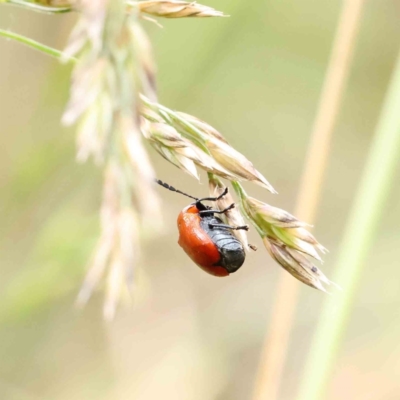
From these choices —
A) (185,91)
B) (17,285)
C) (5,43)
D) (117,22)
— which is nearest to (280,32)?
(185,91)

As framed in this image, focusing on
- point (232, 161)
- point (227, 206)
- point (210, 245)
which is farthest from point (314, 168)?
point (232, 161)

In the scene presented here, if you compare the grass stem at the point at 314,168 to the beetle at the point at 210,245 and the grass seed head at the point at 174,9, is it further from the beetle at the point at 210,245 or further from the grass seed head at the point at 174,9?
the grass seed head at the point at 174,9

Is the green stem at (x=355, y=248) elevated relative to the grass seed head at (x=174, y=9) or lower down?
lower down

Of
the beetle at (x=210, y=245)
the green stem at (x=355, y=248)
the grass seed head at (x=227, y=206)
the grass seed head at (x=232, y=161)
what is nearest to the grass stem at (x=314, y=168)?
the beetle at (x=210, y=245)

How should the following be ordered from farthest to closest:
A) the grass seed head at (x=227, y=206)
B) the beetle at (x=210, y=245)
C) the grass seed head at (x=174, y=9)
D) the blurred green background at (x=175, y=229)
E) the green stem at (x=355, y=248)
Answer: the blurred green background at (x=175, y=229) → the beetle at (x=210, y=245) → the green stem at (x=355, y=248) → the grass seed head at (x=227, y=206) → the grass seed head at (x=174, y=9)

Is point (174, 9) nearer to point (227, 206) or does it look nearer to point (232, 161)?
point (232, 161)

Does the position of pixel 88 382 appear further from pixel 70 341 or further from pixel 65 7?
pixel 65 7
